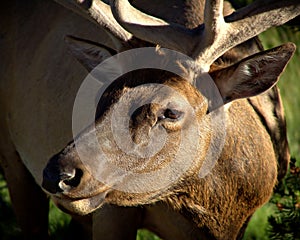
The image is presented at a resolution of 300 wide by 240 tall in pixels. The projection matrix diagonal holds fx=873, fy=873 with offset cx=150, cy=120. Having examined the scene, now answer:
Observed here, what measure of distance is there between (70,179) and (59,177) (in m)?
0.08

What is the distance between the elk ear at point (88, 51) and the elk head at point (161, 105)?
13 centimetres

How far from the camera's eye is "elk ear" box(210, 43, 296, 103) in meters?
4.58

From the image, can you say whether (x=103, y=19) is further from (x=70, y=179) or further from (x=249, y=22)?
(x=70, y=179)

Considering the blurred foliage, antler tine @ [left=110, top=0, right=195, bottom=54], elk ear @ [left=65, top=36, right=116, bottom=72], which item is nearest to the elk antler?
antler tine @ [left=110, top=0, right=195, bottom=54]

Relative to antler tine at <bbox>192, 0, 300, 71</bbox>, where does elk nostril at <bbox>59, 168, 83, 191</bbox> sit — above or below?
below

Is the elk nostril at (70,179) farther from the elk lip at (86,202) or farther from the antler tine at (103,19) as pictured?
Answer: the antler tine at (103,19)

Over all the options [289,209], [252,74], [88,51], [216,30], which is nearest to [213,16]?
[216,30]

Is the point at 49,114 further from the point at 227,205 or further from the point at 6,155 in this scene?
the point at 227,205

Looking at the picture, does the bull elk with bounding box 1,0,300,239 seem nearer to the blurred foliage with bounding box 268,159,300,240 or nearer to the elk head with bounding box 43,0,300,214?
the elk head with bounding box 43,0,300,214

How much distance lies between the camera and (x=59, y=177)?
14.1 ft

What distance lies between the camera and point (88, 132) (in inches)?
177

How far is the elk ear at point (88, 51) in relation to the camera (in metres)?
5.00

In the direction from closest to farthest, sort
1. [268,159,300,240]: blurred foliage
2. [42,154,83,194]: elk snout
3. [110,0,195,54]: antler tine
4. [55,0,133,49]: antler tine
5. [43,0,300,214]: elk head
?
[42,154,83,194]: elk snout → [43,0,300,214]: elk head → [110,0,195,54]: antler tine → [55,0,133,49]: antler tine → [268,159,300,240]: blurred foliage

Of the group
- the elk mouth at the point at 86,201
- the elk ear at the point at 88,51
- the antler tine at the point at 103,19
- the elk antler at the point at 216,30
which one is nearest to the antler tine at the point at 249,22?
the elk antler at the point at 216,30
